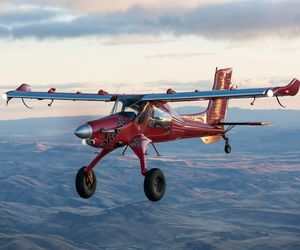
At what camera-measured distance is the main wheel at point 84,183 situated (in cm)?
3262

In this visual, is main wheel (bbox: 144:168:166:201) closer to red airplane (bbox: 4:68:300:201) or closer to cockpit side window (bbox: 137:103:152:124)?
red airplane (bbox: 4:68:300:201)

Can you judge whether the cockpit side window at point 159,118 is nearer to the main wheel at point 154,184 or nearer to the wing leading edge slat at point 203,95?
the wing leading edge slat at point 203,95

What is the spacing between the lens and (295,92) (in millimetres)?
30234

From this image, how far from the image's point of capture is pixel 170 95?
32938mm

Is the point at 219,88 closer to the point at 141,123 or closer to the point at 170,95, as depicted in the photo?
the point at 170,95

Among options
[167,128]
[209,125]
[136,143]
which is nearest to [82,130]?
[136,143]

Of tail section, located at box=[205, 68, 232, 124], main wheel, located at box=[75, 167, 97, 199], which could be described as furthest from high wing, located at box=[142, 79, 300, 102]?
tail section, located at box=[205, 68, 232, 124]

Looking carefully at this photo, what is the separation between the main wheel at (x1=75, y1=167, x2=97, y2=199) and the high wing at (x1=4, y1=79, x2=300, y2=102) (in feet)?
14.1

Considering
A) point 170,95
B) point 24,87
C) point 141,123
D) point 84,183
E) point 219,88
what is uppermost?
point 219,88

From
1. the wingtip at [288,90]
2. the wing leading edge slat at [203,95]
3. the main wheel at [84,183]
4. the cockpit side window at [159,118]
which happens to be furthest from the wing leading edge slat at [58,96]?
the wingtip at [288,90]

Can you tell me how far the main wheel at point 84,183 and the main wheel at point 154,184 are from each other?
356 centimetres

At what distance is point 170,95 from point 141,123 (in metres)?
2.14

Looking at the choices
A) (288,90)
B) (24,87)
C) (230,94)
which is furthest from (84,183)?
(288,90)

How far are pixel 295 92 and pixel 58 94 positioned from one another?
552 inches
